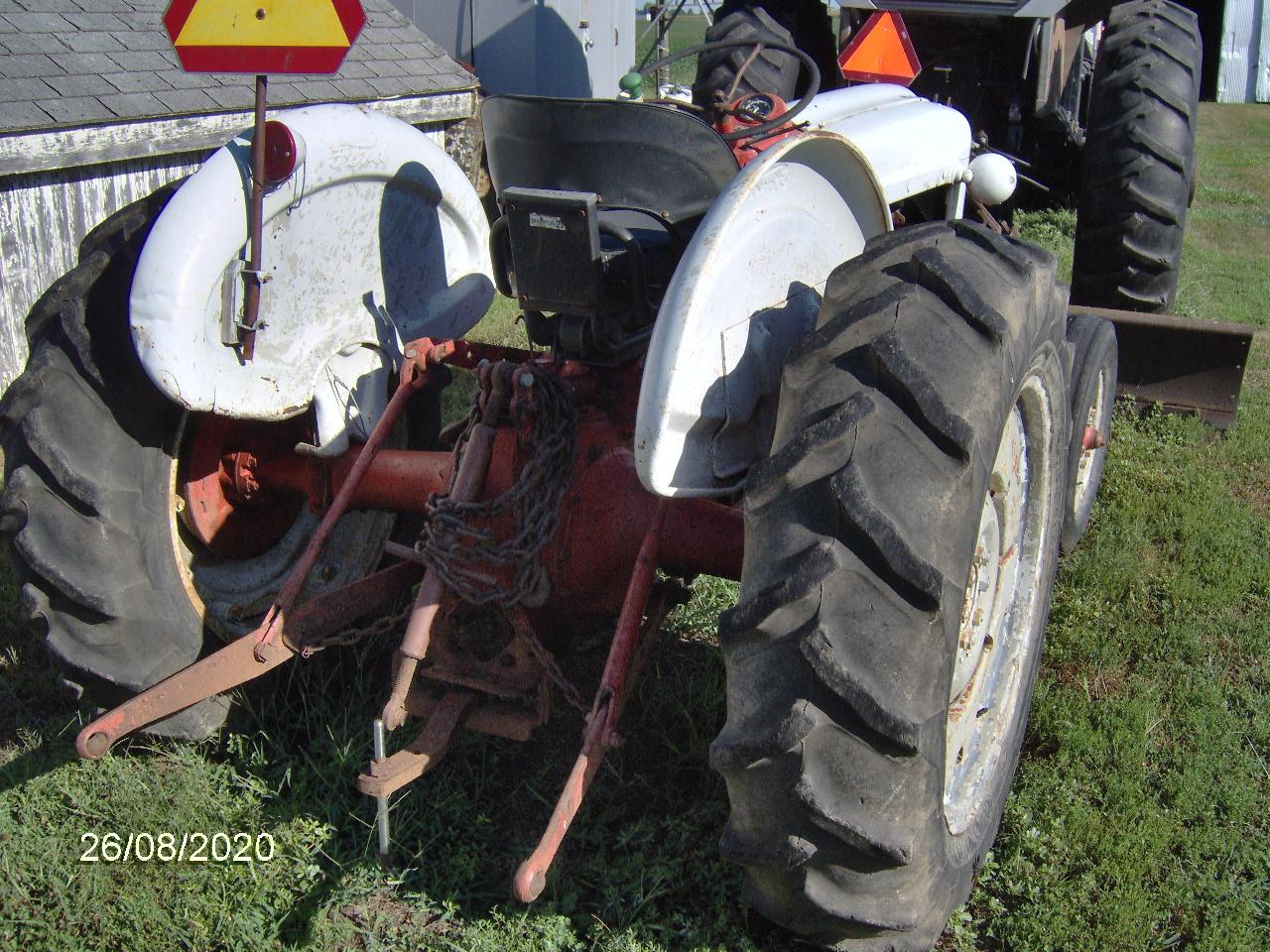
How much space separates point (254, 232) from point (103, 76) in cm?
416

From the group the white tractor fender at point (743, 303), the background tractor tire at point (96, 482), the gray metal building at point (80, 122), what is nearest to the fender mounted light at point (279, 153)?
the background tractor tire at point (96, 482)

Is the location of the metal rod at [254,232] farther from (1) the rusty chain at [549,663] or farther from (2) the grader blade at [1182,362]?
(2) the grader blade at [1182,362]

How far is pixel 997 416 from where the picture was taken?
206 centimetres

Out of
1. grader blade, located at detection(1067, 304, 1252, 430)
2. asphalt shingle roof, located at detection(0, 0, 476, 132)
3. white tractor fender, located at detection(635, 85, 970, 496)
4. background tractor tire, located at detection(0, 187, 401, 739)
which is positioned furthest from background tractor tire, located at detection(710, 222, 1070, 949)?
asphalt shingle roof, located at detection(0, 0, 476, 132)

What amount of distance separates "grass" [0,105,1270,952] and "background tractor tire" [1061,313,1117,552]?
0.68 feet

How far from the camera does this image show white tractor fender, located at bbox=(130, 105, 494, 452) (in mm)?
2453

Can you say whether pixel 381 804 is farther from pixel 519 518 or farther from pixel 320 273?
pixel 320 273

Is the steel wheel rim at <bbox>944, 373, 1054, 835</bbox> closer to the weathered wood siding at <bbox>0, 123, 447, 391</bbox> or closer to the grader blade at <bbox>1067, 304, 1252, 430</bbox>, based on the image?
the grader blade at <bbox>1067, 304, 1252, 430</bbox>

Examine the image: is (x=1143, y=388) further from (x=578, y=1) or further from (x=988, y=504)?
(x=578, y=1)

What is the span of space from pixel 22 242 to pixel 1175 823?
5.20 m

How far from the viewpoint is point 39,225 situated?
5633mm

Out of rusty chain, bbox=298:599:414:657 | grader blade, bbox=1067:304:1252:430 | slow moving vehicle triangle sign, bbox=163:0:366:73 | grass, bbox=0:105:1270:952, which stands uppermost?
slow moving vehicle triangle sign, bbox=163:0:366:73

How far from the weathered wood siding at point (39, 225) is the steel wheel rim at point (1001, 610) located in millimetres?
4205

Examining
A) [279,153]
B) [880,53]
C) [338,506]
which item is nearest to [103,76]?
[880,53]
